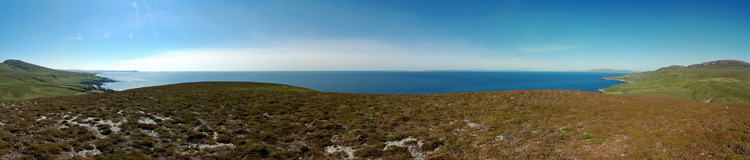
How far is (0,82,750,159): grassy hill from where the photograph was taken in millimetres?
9633

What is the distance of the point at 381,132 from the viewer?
1359cm

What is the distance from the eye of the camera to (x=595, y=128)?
1256 cm

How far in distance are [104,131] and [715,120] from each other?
33.8m

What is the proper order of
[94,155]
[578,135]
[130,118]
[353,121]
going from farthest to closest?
[353,121] < [130,118] < [578,135] < [94,155]

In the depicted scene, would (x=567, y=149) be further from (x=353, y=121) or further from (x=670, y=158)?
(x=353, y=121)

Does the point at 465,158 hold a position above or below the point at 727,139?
below

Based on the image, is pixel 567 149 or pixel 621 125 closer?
pixel 567 149

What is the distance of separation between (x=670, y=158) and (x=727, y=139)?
4.44m

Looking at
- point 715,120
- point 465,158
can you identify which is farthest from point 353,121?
point 715,120

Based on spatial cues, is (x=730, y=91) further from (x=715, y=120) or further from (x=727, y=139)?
(x=727, y=139)

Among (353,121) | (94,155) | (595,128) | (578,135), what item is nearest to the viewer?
(94,155)

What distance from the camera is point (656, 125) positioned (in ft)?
41.4

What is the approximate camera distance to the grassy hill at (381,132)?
963 cm

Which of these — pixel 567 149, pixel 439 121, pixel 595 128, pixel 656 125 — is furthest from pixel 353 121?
pixel 656 125
